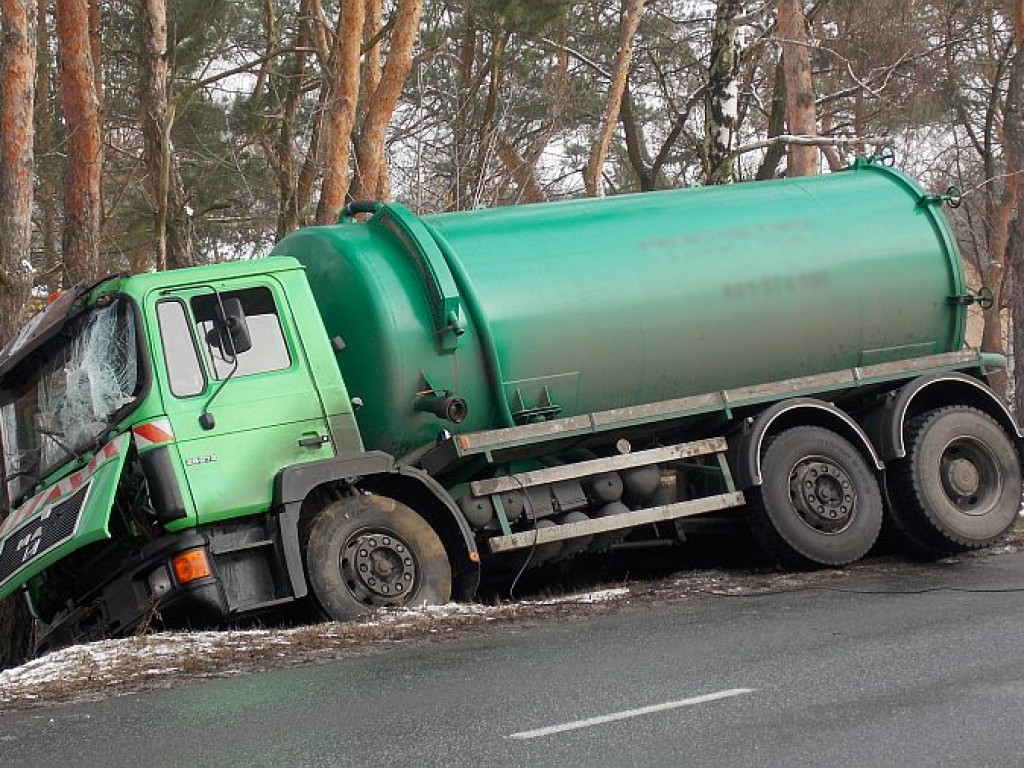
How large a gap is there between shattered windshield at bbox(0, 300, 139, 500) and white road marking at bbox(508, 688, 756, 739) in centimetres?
436

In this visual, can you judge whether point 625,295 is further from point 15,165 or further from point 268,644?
point 15,165

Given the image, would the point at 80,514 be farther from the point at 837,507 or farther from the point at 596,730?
the point at 837,507

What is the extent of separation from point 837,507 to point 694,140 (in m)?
18.0

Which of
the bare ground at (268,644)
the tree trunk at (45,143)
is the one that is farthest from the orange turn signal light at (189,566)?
the tree trunk at (45,143)

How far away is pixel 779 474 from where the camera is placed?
443 inches

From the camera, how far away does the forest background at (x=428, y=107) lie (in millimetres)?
16547

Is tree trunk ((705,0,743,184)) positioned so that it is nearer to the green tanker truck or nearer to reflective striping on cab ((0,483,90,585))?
the green tanker truck

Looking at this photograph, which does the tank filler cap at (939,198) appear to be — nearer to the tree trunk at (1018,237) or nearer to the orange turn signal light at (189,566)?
the tree trunk at (1018,237)

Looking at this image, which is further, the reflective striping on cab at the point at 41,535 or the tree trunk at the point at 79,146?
the tree trunk at the point at 79,146

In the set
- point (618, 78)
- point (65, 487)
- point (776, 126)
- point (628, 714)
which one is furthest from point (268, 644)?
point (776, 126)

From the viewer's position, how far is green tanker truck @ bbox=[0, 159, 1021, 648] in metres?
9.24

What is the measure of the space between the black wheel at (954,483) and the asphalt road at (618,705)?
3.17m

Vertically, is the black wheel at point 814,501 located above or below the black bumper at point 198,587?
below

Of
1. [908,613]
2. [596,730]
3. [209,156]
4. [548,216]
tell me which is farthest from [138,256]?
[596,730]
